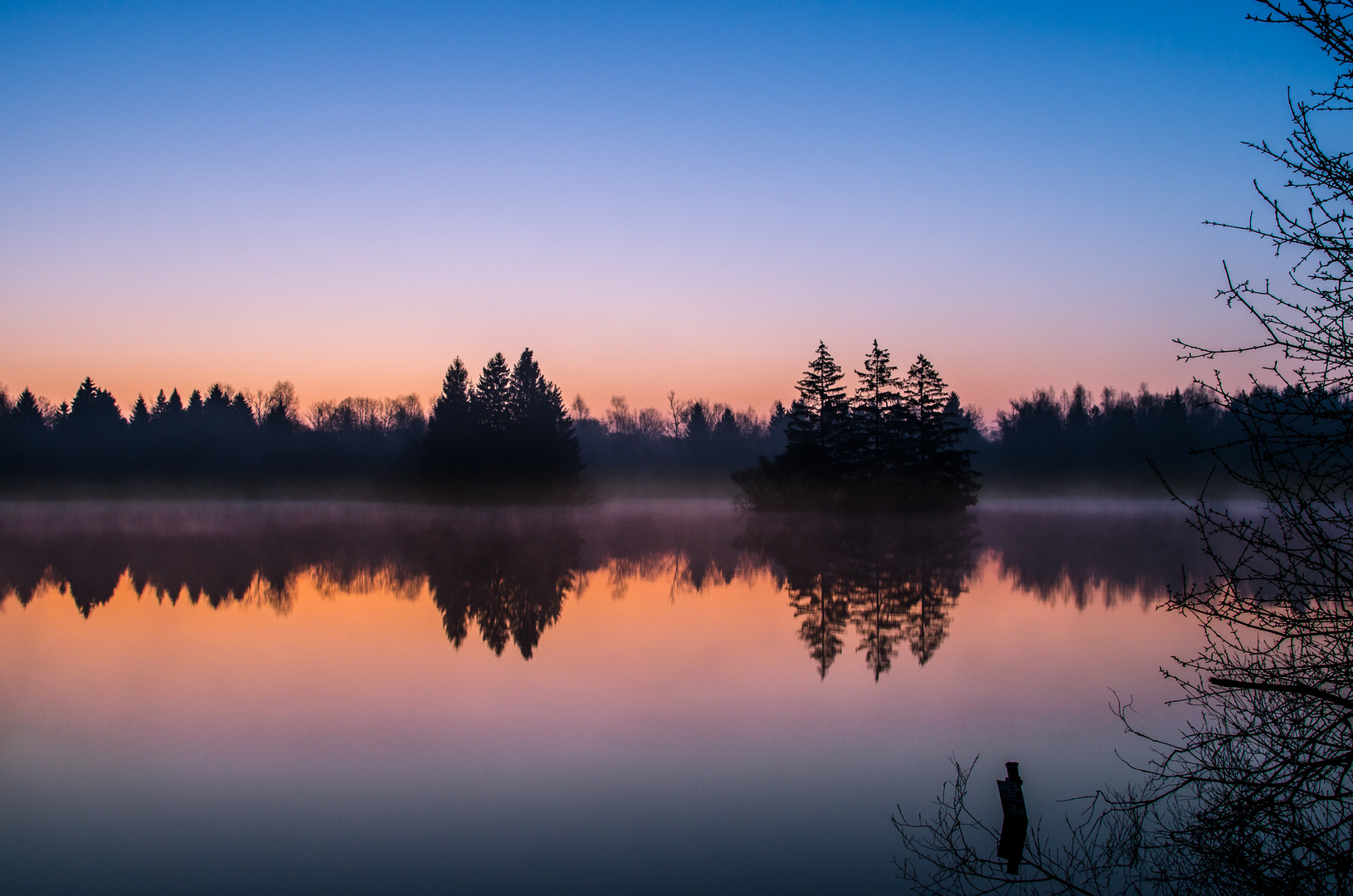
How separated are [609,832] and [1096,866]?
334 cm

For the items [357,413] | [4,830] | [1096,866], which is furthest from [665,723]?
[357,413]

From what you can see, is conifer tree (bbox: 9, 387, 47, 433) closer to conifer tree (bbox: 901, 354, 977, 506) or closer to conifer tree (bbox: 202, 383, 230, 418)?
conifer tree (bbox: 202, 383, 230, 418)

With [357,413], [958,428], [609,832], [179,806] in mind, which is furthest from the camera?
[357,413]

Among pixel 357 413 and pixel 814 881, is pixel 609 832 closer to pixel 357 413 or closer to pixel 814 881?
pixel 814 881

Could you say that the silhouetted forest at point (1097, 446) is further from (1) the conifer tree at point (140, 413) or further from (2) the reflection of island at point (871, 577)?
(1) the conifer tree at point (140, 413)

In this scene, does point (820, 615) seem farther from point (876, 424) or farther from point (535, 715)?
point (876, 424)

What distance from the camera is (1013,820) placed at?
17.6 ft

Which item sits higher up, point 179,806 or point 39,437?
point 39,437

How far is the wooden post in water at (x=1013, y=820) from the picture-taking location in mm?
5340

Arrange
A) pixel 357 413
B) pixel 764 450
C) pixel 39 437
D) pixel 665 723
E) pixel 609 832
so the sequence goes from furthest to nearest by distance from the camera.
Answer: pixel 357 413 < pixel 764 450 < pixel 39 437 < pixel 665 723 < pixel 609 832

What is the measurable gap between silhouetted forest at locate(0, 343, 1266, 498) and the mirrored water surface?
1820cm

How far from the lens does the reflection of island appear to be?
12664 millimetres

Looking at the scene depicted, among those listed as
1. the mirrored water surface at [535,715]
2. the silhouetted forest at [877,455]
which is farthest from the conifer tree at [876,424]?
the mirrored water surface at [535,715]

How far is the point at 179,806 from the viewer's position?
660 centimetres
